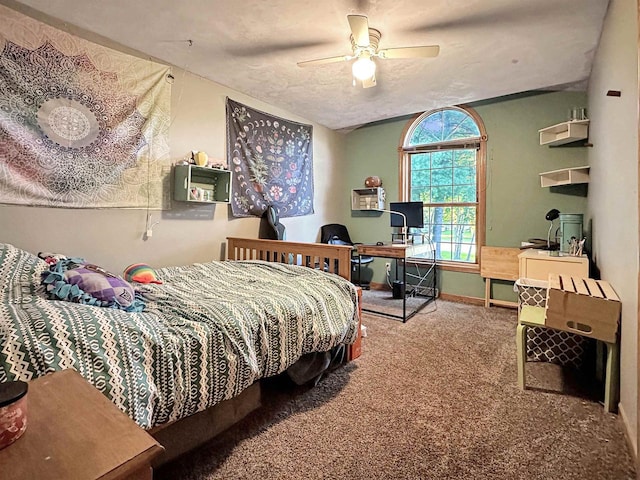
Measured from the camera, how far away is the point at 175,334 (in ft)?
4.59

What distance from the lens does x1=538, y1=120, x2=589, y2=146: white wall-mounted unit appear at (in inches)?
123

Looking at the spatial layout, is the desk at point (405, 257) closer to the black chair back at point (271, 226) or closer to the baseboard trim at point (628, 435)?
the black chair back at point (271, 226)

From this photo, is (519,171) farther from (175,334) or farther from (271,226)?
(175,334)

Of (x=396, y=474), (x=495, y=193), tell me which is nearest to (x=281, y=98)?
(x=495, y=193)

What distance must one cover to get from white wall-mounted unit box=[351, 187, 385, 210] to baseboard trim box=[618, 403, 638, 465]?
3.35 m

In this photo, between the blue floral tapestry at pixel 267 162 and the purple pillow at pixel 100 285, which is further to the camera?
the blue floral tapestry at pixel 267 162

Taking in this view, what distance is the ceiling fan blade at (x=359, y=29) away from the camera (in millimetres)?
1922

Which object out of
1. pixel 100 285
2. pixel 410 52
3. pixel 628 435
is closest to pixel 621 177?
pixel 628 435

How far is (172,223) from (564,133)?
387cm

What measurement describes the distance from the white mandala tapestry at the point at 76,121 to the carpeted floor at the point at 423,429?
1.90 metres

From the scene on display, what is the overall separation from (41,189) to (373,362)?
255 centimetres

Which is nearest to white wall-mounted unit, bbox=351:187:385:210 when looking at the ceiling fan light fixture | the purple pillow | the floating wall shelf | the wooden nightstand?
the floating wall shelf

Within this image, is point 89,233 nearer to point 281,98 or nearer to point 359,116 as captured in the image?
point 281,98

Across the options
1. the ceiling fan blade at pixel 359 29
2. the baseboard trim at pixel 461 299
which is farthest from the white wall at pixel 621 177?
the baseboard trim at pixel 461 299
